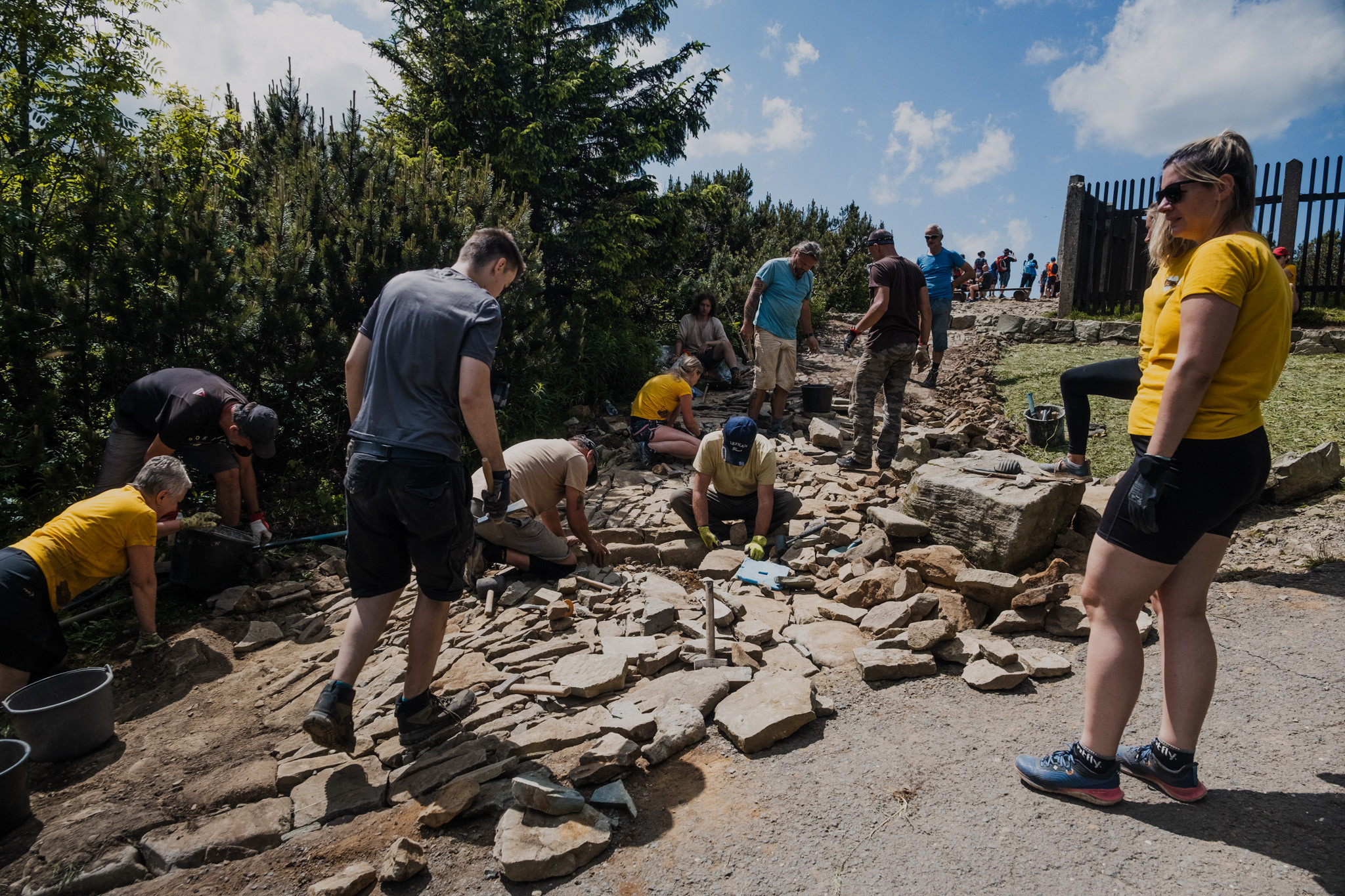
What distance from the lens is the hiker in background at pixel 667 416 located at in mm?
7488

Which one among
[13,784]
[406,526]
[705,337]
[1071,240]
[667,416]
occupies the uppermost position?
[1071,240]

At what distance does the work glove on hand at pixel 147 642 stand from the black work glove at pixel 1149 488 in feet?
17.2

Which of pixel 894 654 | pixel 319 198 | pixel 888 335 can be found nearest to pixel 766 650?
pixel 894 654

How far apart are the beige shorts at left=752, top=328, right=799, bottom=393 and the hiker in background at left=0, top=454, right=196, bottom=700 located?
5294 millimetres

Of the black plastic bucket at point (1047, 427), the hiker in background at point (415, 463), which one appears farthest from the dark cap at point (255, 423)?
the black plastic bucket at point (1047, 427)

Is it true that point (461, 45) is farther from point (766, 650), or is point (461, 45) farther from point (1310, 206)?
point (1310, 206)

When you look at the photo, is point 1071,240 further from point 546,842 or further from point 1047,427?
point 546,842

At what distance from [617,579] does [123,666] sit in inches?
122

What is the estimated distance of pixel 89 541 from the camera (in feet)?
13.0

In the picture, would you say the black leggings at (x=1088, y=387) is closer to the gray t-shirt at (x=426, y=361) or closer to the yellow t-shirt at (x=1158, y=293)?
the yellow t-shirt at (x=1158, y=293)

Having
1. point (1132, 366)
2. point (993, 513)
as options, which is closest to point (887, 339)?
point (993, 513)

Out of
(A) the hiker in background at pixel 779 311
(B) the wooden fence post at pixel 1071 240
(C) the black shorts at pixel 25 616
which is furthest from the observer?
(B) the wooden fence post at pixel 1071 240

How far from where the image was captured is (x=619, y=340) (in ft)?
32.2

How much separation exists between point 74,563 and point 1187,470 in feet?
16.9
